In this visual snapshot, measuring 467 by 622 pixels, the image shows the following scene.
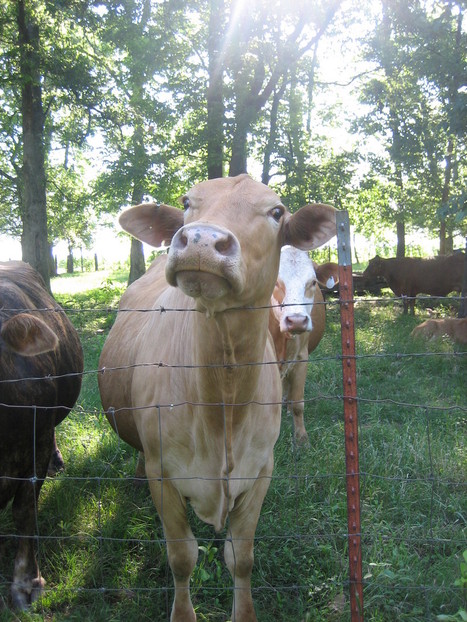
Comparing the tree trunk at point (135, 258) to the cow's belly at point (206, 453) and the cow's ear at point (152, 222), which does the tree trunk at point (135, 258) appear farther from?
the cow's belly at point (206, 453)

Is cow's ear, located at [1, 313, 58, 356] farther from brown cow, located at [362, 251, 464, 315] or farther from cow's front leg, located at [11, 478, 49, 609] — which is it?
brown cow, located at [362, 251, 464, 315]

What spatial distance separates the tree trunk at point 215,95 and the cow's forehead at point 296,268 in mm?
8065

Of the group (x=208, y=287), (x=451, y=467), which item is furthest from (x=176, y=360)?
(x=451, y=467)

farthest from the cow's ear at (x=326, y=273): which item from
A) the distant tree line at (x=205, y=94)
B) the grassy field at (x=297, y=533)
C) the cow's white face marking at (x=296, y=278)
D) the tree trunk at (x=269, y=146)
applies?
the tree trunk at (x=269, y=146)

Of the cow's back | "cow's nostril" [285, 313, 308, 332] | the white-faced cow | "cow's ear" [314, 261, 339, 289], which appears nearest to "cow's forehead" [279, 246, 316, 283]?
"cow's ear" [314, 261, 339, 289]

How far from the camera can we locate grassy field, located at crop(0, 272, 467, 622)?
108 inches

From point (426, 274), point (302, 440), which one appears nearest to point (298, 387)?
point (302, 440)

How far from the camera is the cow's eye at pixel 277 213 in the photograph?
7.53ft

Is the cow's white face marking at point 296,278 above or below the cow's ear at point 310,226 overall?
below

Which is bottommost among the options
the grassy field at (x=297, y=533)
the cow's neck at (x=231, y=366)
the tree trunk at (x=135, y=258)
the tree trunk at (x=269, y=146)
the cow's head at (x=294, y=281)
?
the grassy field at (x=297, y=533)

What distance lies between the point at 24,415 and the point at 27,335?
1.51 feet

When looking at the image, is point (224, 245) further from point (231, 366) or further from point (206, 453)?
point (206, 453)

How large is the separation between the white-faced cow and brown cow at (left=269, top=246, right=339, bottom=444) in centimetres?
184

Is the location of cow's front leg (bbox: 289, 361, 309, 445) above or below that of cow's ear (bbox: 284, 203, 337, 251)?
below
